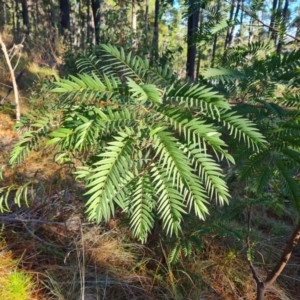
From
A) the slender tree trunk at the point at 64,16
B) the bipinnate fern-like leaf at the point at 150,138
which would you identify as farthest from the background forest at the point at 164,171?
the slender tree trunk at the point at 64,16

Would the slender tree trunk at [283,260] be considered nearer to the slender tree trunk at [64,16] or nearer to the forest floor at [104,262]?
the forest floor at [104,262]

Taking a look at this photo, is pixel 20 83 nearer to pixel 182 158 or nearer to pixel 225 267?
pixel 225 267

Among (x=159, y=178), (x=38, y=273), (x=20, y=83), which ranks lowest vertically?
(x=38, y=273)

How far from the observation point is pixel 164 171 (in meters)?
0.70

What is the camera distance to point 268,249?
224 centimetres

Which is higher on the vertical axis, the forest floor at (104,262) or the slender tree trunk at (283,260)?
the slender tree trunk at (283,260)

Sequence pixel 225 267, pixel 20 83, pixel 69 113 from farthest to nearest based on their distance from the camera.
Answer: pixel 20 83 < pixel 225 267 < pixel 69 113

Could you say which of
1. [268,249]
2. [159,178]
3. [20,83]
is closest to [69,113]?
[159,178]

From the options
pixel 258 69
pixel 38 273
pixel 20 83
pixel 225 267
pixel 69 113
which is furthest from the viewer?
pixel 20 83

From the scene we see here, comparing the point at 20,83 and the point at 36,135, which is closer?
the point at 36,135

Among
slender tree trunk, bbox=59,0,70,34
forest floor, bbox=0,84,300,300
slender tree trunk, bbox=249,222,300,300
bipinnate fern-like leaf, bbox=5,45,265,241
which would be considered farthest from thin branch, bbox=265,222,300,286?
slender tree trunk, bbox=59,0,70,34

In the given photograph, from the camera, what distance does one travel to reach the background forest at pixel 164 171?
0.65 metres

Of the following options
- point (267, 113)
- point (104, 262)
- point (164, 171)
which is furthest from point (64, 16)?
point (164, 171)

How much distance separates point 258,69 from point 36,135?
77 centimetres
